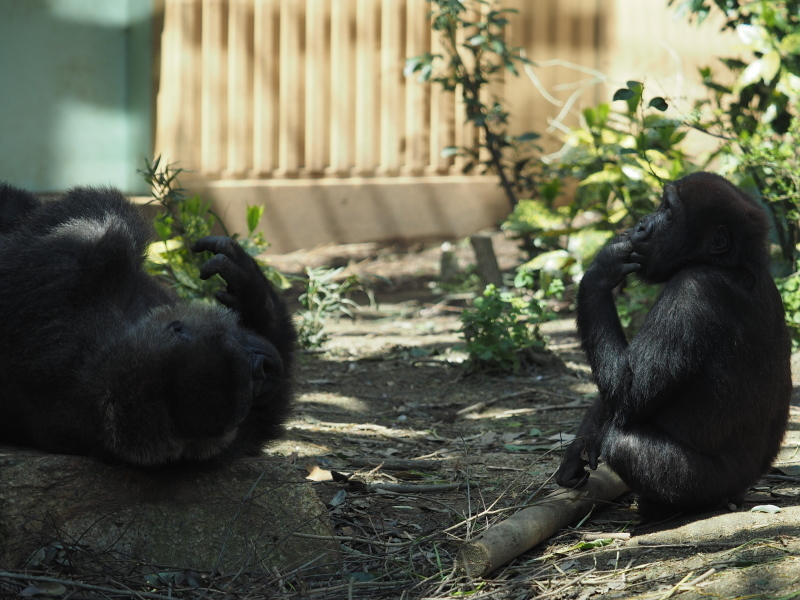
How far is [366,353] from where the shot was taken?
250 inches

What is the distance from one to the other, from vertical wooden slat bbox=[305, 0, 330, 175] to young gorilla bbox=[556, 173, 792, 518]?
20.2 feet

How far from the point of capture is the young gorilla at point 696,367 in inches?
127

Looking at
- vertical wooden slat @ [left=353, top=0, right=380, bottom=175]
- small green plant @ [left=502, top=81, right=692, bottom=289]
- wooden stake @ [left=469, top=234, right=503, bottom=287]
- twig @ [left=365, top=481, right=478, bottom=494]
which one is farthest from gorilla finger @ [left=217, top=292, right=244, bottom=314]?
vertical wooden slat @ [left=353, top=0, right=380, bottom=175]

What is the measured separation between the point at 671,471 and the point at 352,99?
688 centimetres

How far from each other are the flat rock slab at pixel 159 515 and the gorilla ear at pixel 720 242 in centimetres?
169

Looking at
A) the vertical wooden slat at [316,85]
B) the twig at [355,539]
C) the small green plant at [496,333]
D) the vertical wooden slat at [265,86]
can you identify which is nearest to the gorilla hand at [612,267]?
the twig at [355,539]

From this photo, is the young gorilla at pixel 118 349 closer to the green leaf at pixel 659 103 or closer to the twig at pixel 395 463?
the twig at pixel 395 463

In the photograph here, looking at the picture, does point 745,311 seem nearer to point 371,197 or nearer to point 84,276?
point 84,276

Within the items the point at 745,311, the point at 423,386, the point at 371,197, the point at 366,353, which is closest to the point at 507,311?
the point at 423,386

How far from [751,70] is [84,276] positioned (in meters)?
5.12

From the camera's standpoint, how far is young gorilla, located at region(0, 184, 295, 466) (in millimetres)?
2717

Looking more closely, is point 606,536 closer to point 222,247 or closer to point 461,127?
point 222,247

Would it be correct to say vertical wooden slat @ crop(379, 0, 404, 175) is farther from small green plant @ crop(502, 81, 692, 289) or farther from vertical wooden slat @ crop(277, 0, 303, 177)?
small green plant @ crop(502, 81, 692, 289)

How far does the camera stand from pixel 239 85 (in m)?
8.66
